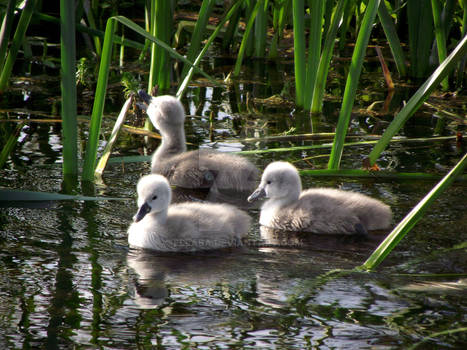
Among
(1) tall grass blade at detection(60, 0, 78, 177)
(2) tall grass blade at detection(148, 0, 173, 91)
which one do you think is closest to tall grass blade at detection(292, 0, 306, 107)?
(2) tall grass blade at detection(148, 0, 173, 91)

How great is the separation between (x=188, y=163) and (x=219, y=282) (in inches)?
64.2

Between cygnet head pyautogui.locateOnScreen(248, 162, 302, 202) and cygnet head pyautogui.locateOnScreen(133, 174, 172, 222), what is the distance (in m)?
0.60

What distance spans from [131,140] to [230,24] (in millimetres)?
2701

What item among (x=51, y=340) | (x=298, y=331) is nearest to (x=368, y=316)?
(x=298, y=331)

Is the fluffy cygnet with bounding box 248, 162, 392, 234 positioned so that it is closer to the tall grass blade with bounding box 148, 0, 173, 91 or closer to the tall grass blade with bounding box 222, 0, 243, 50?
the tall grass blade with bounding box 148, 0, 173, 91

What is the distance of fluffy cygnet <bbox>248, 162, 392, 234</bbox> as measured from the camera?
4.17m

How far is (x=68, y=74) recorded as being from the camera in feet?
14.8

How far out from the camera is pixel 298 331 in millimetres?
2941

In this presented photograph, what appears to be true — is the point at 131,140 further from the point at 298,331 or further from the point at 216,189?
the point at 298,331

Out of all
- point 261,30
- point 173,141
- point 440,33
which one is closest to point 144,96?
point 173,141

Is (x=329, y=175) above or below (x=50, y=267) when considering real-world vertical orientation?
above

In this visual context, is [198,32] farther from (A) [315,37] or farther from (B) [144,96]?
(A) [315,37]

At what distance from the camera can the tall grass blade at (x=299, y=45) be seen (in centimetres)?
575

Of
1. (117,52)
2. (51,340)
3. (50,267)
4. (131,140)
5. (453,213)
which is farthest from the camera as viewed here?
(117,52)
